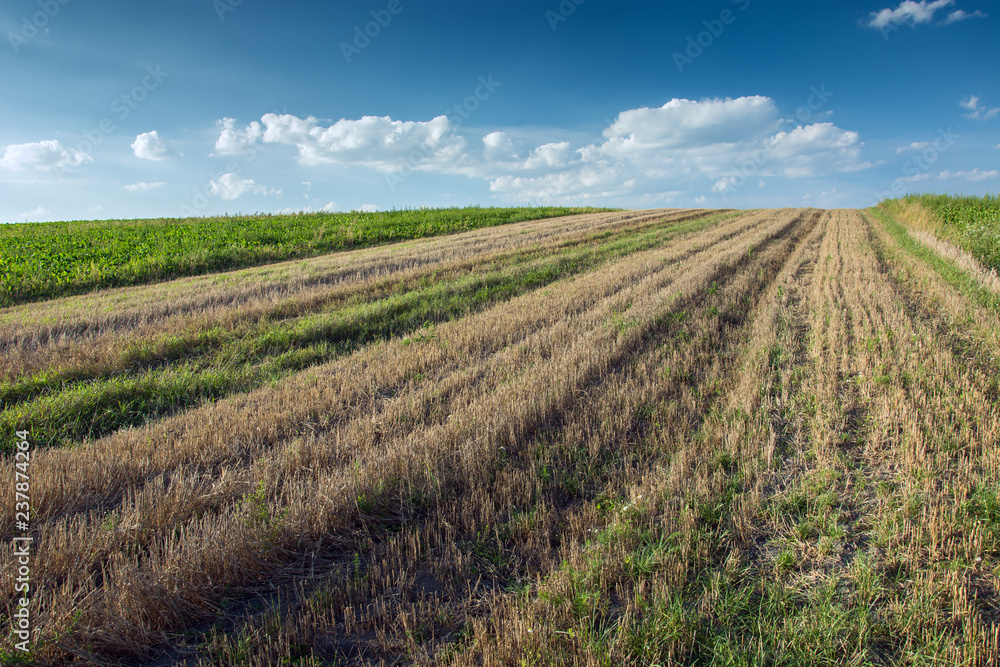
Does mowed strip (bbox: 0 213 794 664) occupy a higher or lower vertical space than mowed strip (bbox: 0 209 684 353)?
lower

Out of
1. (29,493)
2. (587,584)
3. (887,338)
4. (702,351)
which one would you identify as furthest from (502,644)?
(887,338)

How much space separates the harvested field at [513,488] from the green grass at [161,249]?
24.2 feet

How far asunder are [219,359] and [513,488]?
5.94m

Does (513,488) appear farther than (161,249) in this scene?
No

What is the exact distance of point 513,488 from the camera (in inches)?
167

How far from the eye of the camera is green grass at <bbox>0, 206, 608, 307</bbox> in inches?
576

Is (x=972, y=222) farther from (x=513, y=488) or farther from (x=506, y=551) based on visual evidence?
(x=506, y=551)

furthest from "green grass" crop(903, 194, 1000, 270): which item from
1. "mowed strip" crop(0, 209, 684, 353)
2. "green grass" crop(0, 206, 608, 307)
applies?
"green grass" crop(0, 206, 608, 307)

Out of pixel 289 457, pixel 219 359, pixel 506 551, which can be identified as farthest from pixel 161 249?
pixel 506 551

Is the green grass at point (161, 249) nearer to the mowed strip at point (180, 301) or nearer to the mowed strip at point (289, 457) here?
the mowed strip at point (180, 301)

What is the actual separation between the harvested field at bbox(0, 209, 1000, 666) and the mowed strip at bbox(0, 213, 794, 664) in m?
0.03

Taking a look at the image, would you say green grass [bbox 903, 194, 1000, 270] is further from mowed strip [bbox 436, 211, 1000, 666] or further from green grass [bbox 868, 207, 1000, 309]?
mowed strip [bbox 436, 211, 1000, 666]

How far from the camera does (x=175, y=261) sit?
1689cm

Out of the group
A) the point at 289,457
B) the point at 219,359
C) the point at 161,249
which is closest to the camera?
the point at 289,457
